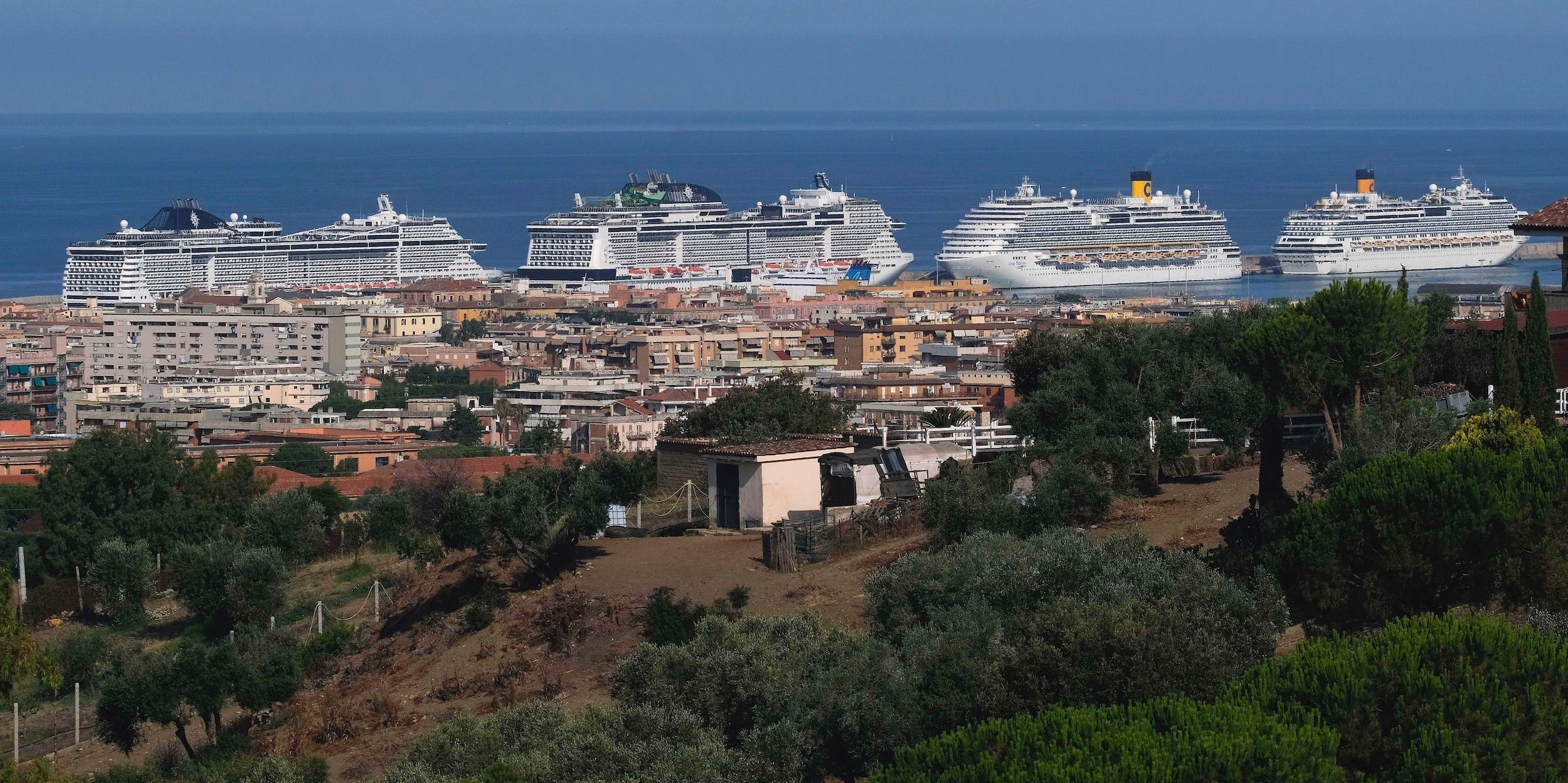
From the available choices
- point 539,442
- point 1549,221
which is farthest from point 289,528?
point 539,442

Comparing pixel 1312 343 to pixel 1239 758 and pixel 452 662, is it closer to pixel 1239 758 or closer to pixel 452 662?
pixel 452 662

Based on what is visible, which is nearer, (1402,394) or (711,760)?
(711,760)

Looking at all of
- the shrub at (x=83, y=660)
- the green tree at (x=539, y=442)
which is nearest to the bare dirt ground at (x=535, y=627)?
the shrub at (x=83, y=660)

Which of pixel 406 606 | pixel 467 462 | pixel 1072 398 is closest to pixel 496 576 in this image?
pixel 406 606

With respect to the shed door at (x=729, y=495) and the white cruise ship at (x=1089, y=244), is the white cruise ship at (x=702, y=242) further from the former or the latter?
the shed door at (x=729, y=495)

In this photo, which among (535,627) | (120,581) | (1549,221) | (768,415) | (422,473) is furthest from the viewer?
(422,473)

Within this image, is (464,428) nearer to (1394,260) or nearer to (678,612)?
(678,612)
